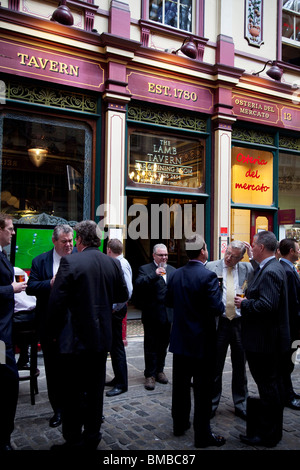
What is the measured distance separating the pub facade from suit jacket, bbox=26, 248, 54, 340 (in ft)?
8.77

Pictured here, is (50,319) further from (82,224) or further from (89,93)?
(89,93)

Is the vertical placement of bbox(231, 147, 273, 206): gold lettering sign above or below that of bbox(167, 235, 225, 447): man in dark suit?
above

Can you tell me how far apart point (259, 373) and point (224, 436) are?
762 mm

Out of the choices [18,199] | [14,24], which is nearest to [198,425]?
[18,199]

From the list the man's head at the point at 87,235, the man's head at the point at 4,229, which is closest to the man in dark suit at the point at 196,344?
the man's head at the point at 87,235

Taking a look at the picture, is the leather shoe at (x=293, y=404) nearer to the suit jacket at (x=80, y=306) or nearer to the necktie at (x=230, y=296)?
the necktie at (x=230, y=296)

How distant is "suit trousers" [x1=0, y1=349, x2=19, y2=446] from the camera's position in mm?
3484

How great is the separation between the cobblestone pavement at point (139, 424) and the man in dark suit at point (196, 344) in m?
0.22

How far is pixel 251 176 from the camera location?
33.2 ft

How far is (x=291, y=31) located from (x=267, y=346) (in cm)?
990

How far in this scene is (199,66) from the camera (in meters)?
9.03
